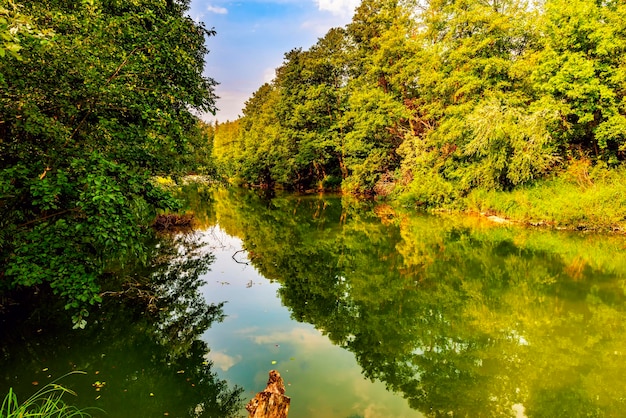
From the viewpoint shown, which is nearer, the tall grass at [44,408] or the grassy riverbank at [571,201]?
the tall grass at [44,408]

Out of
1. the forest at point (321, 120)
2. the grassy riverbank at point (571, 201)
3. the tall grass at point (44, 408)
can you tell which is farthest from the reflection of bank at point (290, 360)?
the grassy riverbank at point (571, 201)

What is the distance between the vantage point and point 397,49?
1332 inches

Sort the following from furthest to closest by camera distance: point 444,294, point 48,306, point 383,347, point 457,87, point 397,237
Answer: point 457,87
point 397,237
point 444,294
point 48,306
point 383,347

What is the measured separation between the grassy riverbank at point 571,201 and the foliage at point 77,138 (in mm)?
20789

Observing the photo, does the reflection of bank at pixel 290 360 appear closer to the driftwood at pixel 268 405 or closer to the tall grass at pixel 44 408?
the driftwood at pixel 268 405

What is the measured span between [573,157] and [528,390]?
2229 centimetres

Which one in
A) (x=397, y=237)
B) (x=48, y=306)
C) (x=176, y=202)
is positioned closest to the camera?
(x=176, y=202)

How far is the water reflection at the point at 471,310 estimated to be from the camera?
261 inches

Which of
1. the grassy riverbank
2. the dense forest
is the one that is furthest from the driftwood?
the grassy riverbank

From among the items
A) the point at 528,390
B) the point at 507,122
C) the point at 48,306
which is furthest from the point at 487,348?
the point at 507,122

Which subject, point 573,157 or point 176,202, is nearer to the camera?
point 176,202

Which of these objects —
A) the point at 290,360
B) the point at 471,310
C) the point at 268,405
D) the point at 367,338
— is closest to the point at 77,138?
the point at 268,405

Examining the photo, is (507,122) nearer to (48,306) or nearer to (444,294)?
(444,294)

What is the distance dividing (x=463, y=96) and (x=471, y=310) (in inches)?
911
